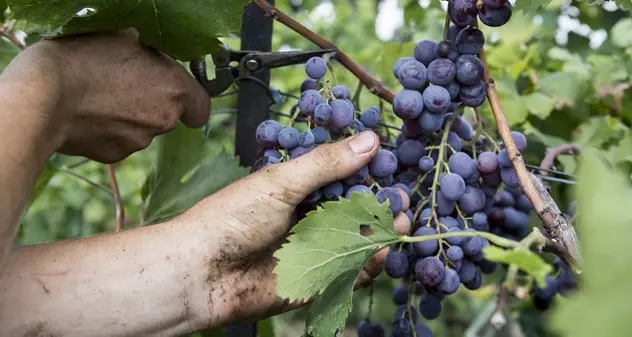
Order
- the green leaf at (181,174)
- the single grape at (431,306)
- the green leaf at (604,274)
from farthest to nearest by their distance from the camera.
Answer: the green leaf at (181,174) → the single grape at (431,306) → the green leaf at (604,274)

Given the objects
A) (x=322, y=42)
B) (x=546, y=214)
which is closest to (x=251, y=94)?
(x=322, y=42)

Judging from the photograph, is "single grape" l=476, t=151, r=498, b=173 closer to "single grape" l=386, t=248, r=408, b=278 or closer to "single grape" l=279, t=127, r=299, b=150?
"single grape" l=386, t=248, r=408, b=278

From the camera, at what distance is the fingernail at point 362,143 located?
2.98ft

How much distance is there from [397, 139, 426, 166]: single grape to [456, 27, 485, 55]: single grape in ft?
0.55

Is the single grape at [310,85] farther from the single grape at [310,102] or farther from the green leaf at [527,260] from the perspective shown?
the green leaf at [527,260]

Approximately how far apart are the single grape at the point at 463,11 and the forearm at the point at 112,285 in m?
0.46

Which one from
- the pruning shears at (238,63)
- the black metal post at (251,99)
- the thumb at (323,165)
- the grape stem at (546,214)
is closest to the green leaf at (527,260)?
the grape stem at (546,214)

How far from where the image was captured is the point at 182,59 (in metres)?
1.03

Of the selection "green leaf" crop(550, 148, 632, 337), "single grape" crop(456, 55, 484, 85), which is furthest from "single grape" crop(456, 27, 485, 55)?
"green leaf" crop(550, 148, 632, 337)

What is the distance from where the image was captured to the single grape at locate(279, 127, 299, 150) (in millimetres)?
933

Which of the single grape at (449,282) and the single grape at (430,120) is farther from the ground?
the single grape at (430,120)

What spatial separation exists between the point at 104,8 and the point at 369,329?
69 centimetres

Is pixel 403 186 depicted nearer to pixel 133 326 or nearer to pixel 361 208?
pixel 361 208

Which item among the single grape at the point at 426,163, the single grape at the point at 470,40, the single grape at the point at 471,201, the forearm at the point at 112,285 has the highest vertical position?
the single grape at the point at 470,40
